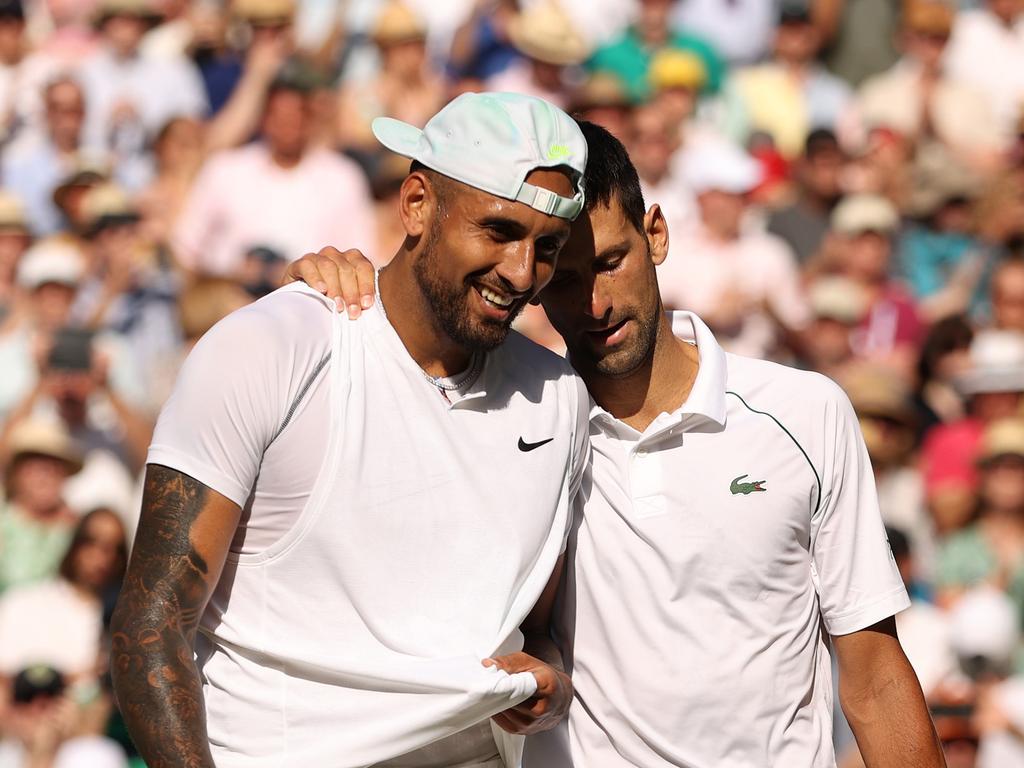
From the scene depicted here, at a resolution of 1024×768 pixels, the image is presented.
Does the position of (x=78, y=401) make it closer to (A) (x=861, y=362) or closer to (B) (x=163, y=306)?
(B) (x=163, y=306)

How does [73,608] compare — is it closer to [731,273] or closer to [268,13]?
[731,273]

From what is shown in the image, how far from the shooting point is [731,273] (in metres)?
8.92

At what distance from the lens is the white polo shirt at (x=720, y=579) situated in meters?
4.02

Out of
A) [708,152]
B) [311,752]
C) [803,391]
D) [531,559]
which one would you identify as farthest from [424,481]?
[708,152]

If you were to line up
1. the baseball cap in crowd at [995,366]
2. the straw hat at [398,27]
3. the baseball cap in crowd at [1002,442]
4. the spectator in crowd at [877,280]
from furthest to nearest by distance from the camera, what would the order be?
1. the straw hat at [398,27]
2. the spectator in crowd at [877,280]
3. the baseball cap in crowd at [995,366]
4. the baseball cap in crowd at [1002,442]

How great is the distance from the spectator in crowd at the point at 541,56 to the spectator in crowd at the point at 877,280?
1887mm

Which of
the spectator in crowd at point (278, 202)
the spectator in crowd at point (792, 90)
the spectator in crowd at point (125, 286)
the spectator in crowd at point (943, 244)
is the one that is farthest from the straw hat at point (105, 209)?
the spectator in crowd at point (943, 244)

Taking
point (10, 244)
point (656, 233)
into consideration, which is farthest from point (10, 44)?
point (656, 233)

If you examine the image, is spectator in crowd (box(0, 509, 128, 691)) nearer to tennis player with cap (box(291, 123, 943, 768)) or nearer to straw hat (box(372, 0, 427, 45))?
tennis player with cap (box(291, 123, 943, 768))

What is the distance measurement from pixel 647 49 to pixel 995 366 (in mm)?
3404

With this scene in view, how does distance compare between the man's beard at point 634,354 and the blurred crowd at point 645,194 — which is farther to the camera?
the blurred crowd at point 645,194

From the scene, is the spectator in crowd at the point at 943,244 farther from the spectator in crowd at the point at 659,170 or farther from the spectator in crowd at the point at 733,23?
the spectator in crowd at the point at 733,23

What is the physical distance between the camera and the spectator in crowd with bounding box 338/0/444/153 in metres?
9.95

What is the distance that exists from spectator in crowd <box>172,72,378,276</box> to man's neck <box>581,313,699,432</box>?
15.4 ft
